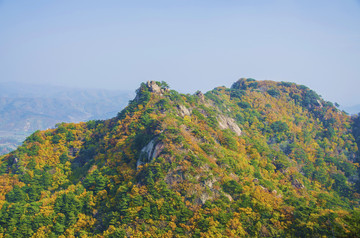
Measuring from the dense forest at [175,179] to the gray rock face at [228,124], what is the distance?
618 mm

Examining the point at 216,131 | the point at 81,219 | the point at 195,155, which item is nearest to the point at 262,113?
the point at 216,131

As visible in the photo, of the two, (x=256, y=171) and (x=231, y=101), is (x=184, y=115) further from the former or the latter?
(x=231, y=101)

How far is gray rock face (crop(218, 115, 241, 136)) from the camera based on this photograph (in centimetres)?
8449

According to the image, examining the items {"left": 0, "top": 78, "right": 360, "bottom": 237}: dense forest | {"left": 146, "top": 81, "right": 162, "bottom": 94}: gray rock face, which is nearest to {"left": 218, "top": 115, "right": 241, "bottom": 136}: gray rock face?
{"left": 0, "top": 78, "right": 360, "bottom": 237}: dense forest

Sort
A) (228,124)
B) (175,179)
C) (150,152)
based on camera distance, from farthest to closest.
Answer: (228,124)
(150,152)
(175,179)

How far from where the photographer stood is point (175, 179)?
4600cm

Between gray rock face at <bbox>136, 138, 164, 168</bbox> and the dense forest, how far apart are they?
0.99 feet

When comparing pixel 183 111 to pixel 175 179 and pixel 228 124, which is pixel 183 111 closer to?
pixel 228 124

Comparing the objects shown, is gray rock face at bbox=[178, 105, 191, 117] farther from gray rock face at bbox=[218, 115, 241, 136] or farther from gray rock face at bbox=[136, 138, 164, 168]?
gray rock face at bbox=[136, 138, 164, 168]

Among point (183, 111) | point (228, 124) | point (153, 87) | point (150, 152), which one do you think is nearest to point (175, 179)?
point (150, 152)

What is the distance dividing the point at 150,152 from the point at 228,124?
138 feet

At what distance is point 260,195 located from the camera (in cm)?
4519

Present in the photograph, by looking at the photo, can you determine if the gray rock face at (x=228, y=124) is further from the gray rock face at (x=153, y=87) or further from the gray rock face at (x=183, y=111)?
the gray rock face at (x=153, y=87)

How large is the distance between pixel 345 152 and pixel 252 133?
38.7m
